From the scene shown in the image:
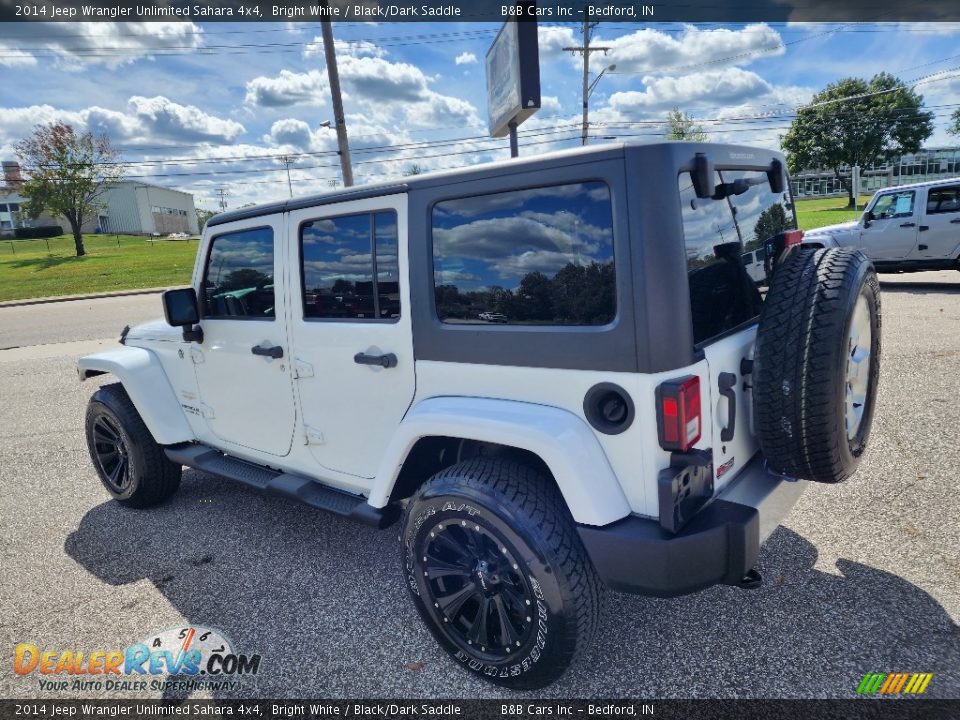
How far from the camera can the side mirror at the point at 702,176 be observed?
2078mm

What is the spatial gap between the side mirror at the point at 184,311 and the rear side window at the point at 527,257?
177cm

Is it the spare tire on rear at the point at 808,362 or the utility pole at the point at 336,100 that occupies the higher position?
the utility pole at the point at 336,100

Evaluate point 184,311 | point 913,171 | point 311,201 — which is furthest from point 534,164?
point 913,171

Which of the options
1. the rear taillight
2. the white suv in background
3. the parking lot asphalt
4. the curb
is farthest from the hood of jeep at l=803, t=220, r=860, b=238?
the curb

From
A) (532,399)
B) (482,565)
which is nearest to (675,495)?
(532,399)

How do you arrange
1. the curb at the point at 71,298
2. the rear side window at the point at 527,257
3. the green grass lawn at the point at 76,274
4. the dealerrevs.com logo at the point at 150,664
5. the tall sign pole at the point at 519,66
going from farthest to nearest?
the green grass lawn at the point at 76,274, the curb at the point at 71,298, the tall sign pole at the point at 519,66, the dealerrevs.com logo at the point at 150,664, the rear side window at the point at 527,257

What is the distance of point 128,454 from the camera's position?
399 cm

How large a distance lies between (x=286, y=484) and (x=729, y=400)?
86.2 inches

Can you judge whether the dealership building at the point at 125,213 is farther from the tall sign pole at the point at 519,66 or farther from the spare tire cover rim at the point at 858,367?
the spare tire cover rim at the point at 858,367

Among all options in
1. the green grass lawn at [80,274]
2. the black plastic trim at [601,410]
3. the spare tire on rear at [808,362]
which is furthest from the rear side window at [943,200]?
the black plastic trim at [601,410]

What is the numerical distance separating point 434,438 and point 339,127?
15.5 metres

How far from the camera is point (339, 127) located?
16.2 m

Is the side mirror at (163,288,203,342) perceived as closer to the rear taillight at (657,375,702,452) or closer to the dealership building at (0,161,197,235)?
the rear taillight at (657,375,702,452)

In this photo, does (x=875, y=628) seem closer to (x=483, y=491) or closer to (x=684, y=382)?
(x=684, y=382)
